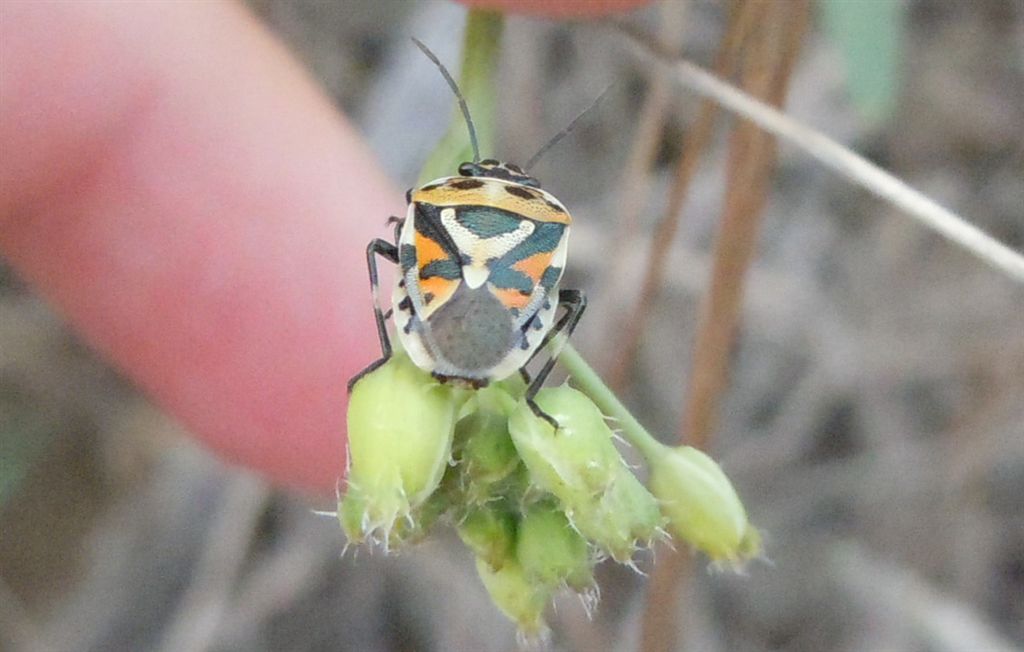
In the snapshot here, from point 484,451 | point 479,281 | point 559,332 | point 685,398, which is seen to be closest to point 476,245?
point 479,281

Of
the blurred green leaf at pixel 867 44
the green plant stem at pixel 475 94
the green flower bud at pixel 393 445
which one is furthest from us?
the blurred green leaf at pixel 867 44

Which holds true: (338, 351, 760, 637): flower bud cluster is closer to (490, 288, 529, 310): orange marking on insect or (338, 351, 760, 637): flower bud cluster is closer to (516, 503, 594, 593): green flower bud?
(516, 503, 594, 593): green flower bud

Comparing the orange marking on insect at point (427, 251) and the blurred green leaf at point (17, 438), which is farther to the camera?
the blurred green leaf at point (17, 438)

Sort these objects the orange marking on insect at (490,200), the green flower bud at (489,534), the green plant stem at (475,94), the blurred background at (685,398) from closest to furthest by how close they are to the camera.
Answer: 1. the green flower bud at (489,534)
2. the orange marking on insect at (490,200)
3. the green plant stem at (475,94)
4. the blurred background at (685,398)

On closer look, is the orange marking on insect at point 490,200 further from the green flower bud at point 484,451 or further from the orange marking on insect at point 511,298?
the green flower bud at point 484,451

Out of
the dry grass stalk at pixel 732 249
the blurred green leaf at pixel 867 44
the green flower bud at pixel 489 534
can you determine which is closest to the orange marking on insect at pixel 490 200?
the green flower bud at pixel 489 534

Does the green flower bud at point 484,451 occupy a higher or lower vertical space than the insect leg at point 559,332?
lower

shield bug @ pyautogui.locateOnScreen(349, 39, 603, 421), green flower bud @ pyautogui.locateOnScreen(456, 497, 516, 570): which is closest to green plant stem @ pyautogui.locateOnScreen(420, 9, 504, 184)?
shield bug @ pyautogui.locateOnScreen(349, 39, 603, 421)
